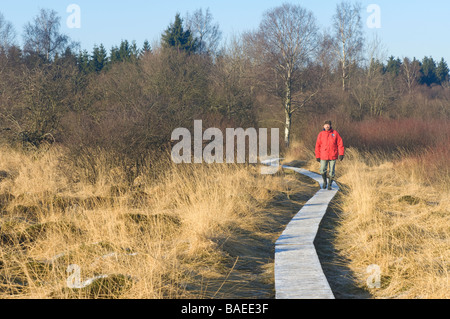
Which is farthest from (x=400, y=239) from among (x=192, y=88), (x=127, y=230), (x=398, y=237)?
(x=192, y=88)

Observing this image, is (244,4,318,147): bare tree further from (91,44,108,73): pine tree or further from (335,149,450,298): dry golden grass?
(91,44,108,73): pine tree

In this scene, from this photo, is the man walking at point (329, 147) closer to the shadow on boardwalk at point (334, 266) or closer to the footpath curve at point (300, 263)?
the shadow on boardwalk at point (334, 266)

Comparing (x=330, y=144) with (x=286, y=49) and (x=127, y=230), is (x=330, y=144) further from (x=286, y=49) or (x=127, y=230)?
(x=286, y=49)

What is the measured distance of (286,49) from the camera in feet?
97.8

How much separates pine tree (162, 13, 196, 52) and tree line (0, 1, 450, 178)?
0.08 meters

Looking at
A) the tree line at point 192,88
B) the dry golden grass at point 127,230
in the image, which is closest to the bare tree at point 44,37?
the tree line at point 192,88

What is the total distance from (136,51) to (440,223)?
5354cm

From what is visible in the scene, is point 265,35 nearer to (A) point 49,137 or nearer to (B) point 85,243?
(A) point 49,137

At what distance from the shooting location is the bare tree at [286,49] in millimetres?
29656

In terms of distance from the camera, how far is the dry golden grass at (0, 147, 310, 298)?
191 inches

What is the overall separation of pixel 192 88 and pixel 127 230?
2044 cm

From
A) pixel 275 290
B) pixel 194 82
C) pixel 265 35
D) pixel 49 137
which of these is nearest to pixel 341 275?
pixel 275 290

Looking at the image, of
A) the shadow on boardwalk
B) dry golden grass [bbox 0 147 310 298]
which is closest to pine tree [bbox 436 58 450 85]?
dry golden grass [bbox 0 147 310 298]

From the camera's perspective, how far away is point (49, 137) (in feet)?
58.0
